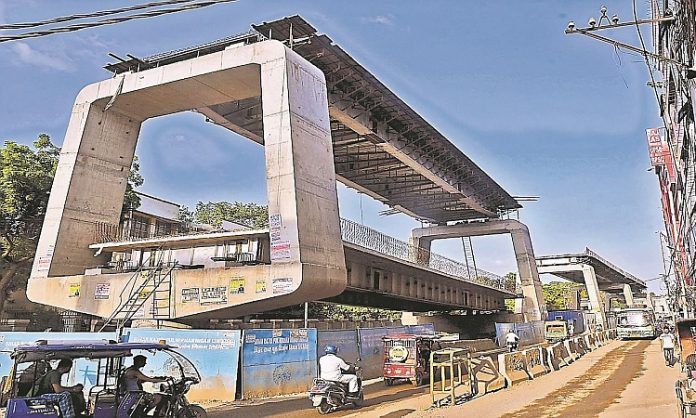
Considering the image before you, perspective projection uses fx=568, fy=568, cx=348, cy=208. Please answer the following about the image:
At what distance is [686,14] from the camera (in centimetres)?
1719

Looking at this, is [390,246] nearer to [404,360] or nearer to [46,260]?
[404,360]

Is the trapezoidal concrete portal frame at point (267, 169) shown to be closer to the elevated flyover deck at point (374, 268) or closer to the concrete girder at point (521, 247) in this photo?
the elevated flyover deck at point (374, 268)

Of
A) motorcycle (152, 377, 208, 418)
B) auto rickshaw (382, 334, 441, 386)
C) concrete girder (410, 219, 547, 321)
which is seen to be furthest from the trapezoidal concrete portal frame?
concrete girder (410, 219, 547, 321)

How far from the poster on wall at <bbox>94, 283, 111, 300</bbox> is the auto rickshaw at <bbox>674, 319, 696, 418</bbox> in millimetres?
18690

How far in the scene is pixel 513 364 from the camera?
20.6 m

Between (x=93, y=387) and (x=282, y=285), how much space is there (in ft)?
30.6

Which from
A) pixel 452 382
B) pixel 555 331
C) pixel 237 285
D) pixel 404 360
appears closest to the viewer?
pixel 452 382

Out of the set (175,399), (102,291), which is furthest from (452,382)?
(102,291)

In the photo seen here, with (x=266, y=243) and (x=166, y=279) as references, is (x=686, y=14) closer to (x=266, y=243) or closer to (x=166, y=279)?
(x=266, y=243)

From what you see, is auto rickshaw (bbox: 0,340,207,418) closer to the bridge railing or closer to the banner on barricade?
the banner on barricade

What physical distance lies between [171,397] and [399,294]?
25.9 metres

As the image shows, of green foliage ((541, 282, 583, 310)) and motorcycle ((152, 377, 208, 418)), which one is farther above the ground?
green foliage ((541, 282, 583, 310))

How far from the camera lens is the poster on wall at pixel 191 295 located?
19984mm

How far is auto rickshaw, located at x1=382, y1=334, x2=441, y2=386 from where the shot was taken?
19625mm
